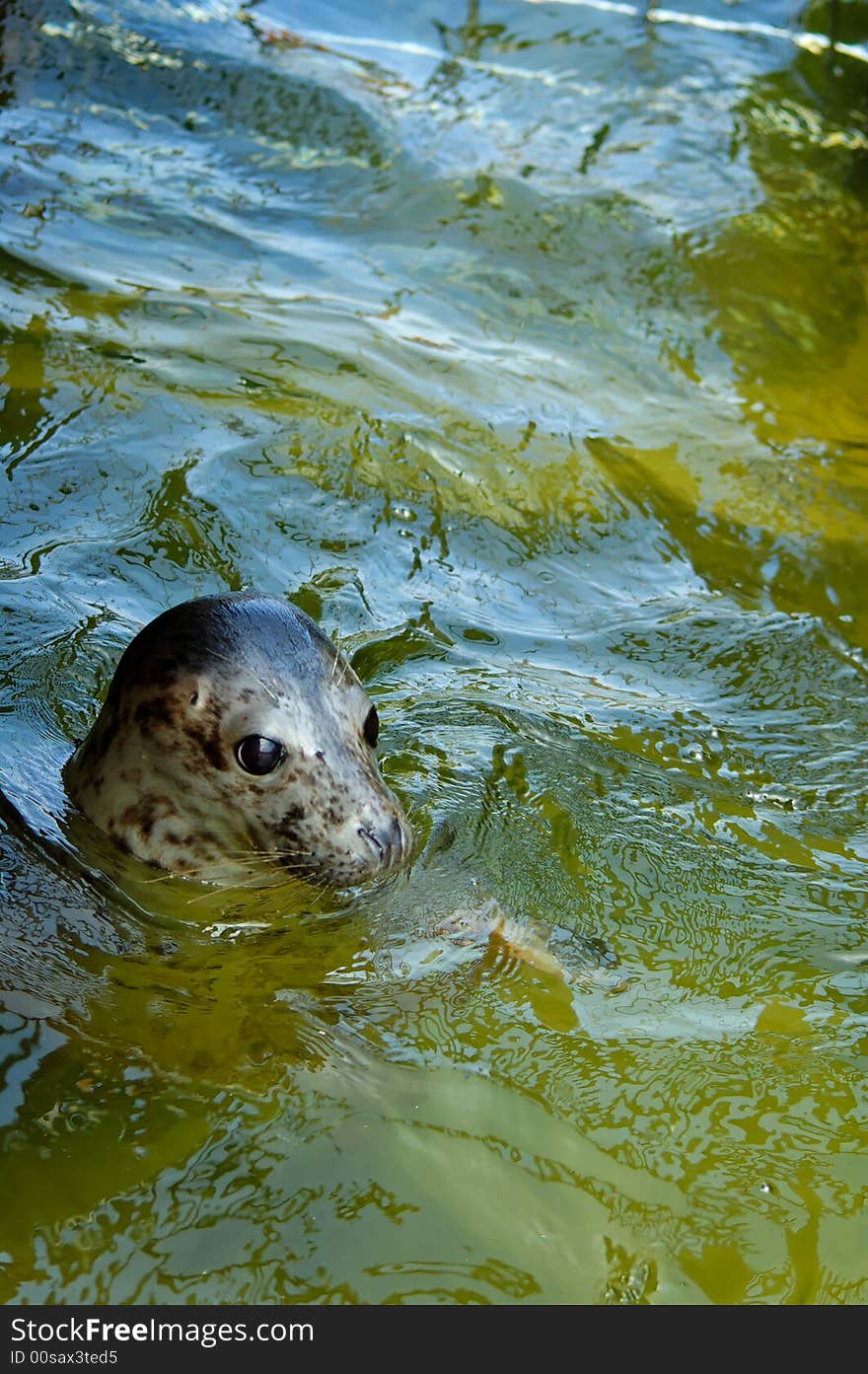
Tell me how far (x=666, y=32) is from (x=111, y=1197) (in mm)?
10270

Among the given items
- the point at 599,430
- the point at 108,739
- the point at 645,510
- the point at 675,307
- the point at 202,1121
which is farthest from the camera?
the point at 675,307

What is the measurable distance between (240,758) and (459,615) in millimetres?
1822

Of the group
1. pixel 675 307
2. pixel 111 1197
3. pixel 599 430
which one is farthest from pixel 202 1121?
pixel 675 307

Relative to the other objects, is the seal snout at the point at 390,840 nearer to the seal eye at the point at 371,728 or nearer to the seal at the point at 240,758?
the seal at the point at 240,758

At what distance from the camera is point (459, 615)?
203 inches

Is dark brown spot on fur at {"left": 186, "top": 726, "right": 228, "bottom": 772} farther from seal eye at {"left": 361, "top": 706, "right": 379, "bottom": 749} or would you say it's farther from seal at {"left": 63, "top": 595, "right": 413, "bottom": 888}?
seal eye at {"left": 361, "top": 706, "right": 379, "bottom": 749}

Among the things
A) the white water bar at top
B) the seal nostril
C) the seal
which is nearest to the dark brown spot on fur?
the seal

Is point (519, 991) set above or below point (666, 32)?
below

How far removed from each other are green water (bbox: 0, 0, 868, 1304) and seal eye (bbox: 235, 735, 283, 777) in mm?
325

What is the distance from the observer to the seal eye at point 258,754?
11.3 feet

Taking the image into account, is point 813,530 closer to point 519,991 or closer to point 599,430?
point 599,430

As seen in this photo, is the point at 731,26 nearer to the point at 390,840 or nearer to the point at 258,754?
the point at 390,840

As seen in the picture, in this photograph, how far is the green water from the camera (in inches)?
111
